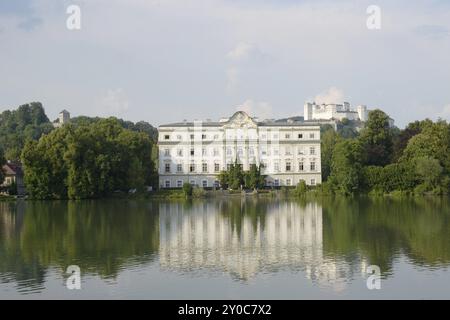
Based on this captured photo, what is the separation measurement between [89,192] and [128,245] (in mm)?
32748

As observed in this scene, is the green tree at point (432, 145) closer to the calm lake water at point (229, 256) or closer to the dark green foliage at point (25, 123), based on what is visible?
the calm lake water at point (229, 256)

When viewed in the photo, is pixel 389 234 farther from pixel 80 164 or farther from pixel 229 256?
pixel 80 164

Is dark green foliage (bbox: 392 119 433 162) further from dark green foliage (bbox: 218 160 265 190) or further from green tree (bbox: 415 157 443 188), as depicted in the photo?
dark green foliage (bbox: 218 160 265 190)

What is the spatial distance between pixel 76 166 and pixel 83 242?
30979 millimetres

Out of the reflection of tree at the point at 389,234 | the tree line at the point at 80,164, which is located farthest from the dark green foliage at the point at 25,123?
the reflection of tree at the point at 389,234

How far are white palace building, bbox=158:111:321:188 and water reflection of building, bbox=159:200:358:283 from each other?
31.0 metres

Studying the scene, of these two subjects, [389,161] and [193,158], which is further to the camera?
[193,158]

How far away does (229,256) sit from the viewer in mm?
20875

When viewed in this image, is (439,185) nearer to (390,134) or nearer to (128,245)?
(390,134)

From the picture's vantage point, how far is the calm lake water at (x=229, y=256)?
15.9 meters

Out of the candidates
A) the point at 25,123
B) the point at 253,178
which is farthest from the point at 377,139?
the point at 25,123

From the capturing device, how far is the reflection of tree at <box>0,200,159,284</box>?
19.8m

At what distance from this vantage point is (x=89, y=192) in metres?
55.4

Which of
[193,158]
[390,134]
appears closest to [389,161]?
[390,134]
